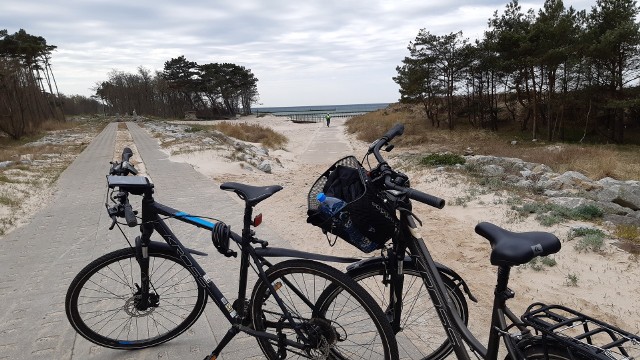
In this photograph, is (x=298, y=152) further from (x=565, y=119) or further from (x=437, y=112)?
(x=565, y=119)

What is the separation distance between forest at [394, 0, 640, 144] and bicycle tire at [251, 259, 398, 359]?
23.7 m

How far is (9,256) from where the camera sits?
5.41 m

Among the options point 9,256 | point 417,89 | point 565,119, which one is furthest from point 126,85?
point 9,256

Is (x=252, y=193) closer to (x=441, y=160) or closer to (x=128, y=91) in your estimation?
(x=441, y=160)

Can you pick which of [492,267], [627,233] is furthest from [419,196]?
[627,233]

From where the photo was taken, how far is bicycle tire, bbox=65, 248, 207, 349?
106 inches

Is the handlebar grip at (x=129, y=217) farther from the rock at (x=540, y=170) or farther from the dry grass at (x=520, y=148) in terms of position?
the dry grass at (x=520, y=148)

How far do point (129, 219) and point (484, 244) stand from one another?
459cm

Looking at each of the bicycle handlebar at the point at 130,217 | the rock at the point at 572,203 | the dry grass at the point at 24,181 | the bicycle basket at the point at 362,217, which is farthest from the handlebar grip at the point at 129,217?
the rock at the point at 572,203

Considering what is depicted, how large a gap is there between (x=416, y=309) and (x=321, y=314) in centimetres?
88

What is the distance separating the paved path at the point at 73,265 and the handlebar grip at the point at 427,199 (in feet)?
5.69

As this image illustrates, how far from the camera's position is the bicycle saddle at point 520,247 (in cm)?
156

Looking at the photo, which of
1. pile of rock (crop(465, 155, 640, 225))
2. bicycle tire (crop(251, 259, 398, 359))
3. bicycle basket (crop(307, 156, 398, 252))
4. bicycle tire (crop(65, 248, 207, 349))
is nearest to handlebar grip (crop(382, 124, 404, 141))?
bicycle basket (crop(307, 156, 398, 252))

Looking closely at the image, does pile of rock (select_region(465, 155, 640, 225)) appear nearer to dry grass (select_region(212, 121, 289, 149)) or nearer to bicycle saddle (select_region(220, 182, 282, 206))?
bicycle saddle (select_region(220, 182, 282, 206))
